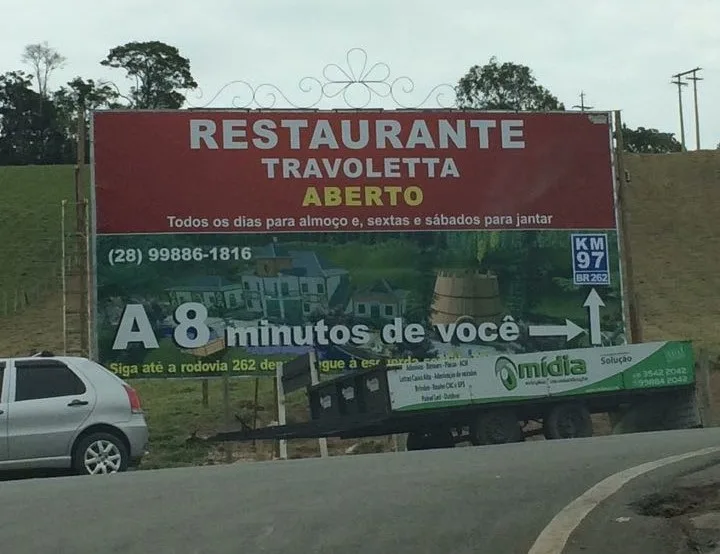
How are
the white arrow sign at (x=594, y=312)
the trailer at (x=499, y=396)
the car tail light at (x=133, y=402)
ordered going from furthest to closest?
the white arrow sign at (x=594, y=312), the trailer at (x=499, y=396), the car tail light at (x=133, y=402)

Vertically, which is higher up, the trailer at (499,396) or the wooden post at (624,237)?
the wooden post at (624,237)

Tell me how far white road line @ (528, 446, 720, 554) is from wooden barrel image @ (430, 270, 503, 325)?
838 cm

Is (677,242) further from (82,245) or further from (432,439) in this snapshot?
(82,245)

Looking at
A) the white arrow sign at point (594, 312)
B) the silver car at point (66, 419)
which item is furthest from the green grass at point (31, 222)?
the silver car at point (66, 419)

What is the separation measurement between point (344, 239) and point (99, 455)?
7.87m

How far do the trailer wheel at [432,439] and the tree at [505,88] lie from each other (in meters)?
38.1

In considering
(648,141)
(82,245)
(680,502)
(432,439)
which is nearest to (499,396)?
(432,439)

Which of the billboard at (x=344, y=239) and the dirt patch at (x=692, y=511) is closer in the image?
the dirt patch at (x=692, y=511)

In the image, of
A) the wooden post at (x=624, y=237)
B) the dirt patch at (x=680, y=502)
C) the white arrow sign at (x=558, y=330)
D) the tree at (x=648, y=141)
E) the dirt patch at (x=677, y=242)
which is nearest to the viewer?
the dirt patch at (x=680, y=502)

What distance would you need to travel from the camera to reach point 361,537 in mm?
7516

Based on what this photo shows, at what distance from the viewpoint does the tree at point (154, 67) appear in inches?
2697

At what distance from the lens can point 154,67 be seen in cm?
7031

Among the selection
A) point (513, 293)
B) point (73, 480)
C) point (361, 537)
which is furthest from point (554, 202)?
point (361, 537)

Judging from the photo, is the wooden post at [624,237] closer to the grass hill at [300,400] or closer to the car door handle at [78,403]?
the grass hill at [300,400]
